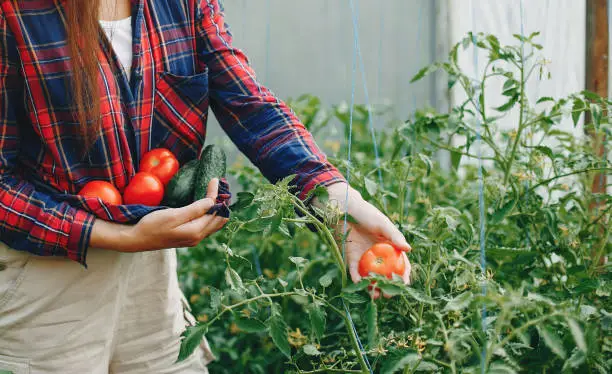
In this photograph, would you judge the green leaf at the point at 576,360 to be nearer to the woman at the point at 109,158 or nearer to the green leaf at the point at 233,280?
the woman at the point at 109,158

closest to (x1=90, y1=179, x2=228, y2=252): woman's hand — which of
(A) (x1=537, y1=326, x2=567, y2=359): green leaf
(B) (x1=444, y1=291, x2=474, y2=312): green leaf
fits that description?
(B) (x1=444, y1=291, x2=474, y2=312): green leaf

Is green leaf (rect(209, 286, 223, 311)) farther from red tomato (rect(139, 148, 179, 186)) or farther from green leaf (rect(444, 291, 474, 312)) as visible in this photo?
green leaf (rect(444, 291, 474, 312))

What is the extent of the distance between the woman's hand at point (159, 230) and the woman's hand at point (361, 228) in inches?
7.9

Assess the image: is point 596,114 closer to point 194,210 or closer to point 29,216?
point 194,210

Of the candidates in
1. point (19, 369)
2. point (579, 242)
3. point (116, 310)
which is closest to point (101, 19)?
point (116, 310)

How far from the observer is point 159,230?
112cm

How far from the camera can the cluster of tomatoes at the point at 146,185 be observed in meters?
1.19

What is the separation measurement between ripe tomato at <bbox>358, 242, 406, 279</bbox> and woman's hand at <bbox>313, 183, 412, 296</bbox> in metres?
0.02

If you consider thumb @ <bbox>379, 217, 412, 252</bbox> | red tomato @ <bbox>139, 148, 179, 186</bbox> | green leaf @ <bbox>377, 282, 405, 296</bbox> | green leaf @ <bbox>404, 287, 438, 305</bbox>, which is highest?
red tomato @ <bbox>139, 148, 179, 186</bbox>

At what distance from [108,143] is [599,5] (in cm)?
115

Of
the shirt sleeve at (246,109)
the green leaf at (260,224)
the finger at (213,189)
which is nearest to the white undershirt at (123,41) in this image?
the shirt sleeve at (246,109)

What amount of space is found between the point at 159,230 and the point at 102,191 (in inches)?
5.6

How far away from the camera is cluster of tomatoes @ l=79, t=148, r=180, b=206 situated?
1193mm

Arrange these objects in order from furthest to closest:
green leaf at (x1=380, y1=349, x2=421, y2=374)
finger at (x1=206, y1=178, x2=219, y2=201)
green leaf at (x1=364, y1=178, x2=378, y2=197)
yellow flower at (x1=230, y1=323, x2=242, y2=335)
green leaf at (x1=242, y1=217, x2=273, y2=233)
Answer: yellow flower at (x1=230, y1=323, x2=242, y2=335) → green leaf at (x1=364, y1=178, x2=378, y2=197) → finger at (x1=206, y1=178, x2=219, y2=201) → green leaf at (x1=242, y1=217, x2=273, y2=233) → green leaf at (x1=380, y1=349, x2=421, y2=374)
